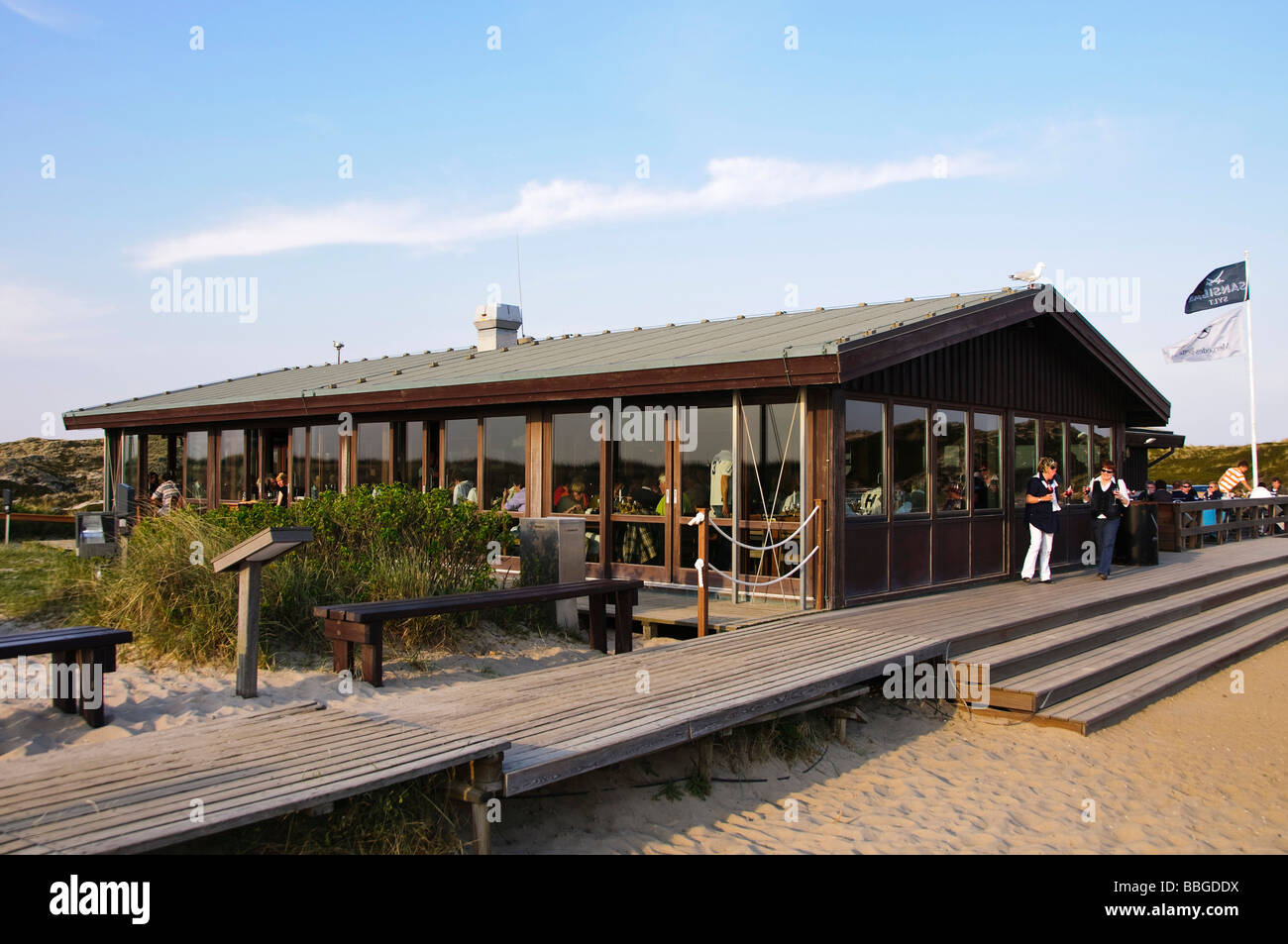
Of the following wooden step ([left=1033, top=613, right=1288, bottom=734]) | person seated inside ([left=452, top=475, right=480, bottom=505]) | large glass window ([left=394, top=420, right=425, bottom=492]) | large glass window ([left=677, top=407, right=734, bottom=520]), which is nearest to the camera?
wooden step ([left=1033, top=613, right=1288, bottom=734])

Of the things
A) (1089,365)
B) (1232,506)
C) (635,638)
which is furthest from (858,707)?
(1232,506)

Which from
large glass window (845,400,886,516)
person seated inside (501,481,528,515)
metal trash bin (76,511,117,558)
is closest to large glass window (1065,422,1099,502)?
large glass window (845,400,886,516)

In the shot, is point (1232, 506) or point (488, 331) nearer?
point (488, 331)

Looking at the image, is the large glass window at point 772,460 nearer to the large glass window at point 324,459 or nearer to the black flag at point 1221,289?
the large glass window at point 324,459

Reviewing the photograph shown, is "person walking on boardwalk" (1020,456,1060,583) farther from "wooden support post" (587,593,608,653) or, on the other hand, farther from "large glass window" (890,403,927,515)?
"wooden support post" (587,593,608,653)

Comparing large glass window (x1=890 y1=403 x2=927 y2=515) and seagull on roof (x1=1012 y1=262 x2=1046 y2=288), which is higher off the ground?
seagull on roof (x1=1012 y1=262 x2=1046 y2=288)

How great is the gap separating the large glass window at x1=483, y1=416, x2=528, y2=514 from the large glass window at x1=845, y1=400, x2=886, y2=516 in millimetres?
4515

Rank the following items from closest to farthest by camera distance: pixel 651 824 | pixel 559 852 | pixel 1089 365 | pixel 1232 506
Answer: pixel 559 852
pixel 651 824
pixel 1089 365
pixel 1232 506

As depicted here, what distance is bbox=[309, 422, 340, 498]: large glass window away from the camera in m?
15.8

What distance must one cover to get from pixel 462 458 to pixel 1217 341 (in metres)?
21.1

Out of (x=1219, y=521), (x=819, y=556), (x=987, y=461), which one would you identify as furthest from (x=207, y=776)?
(x=1219, y=521)
